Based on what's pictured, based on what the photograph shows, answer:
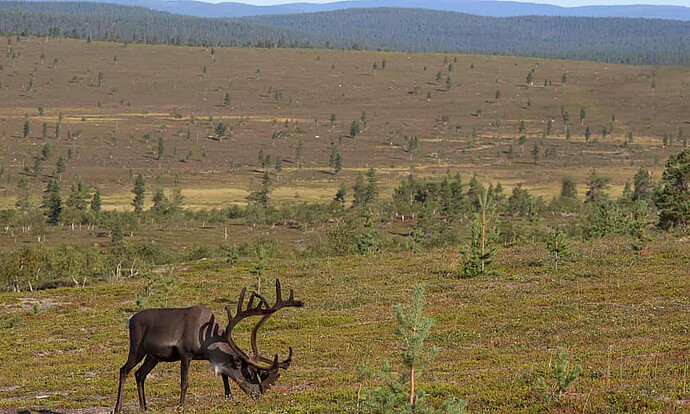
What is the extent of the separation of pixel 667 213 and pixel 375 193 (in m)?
62.4

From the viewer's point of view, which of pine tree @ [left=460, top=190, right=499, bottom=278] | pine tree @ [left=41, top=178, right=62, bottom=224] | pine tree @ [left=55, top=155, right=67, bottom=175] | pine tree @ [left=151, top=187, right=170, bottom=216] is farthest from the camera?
pine tree @ [left=55, top=155, right=67, bottom=175]

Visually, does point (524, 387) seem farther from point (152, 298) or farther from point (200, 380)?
point (152, 298)

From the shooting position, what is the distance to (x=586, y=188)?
134625 millimetres

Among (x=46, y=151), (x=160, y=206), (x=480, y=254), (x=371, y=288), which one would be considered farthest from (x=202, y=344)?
(x=46, y=151)

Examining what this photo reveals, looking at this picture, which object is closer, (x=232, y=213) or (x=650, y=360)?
(x=650, y=360)

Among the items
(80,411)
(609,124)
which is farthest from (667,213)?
(609,124)

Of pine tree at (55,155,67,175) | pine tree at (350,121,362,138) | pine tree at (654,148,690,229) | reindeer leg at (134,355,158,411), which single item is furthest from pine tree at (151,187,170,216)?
reindeer leg at (134,355,158,411)

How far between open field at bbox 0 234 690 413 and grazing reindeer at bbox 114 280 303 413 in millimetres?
583

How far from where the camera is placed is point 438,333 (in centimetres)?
2573

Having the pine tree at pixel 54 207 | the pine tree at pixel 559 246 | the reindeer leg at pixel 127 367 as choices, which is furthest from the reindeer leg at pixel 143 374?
the pine tree at pixel 54 207

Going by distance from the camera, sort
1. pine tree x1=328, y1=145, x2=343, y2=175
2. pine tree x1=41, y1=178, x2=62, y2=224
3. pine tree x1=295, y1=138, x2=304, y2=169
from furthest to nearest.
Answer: pine tree x1=295, y1=138, x2=304, y2=169 → pine tree x1=328, y1=145, x2=343, y2=175 → pine tree x1=41, y1=178, x2=62, y2=224

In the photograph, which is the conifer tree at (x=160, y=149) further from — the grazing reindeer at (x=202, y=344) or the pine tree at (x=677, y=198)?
the grazing reindeer at (x=202, y=344)

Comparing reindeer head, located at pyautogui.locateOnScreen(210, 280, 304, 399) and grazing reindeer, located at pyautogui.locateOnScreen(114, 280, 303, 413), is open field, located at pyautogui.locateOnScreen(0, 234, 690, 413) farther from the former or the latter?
grazing reindeer, located at pyautogui.locateOnScreen(114, 280, 303, 413)

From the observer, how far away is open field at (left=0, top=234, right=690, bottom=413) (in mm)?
16422
